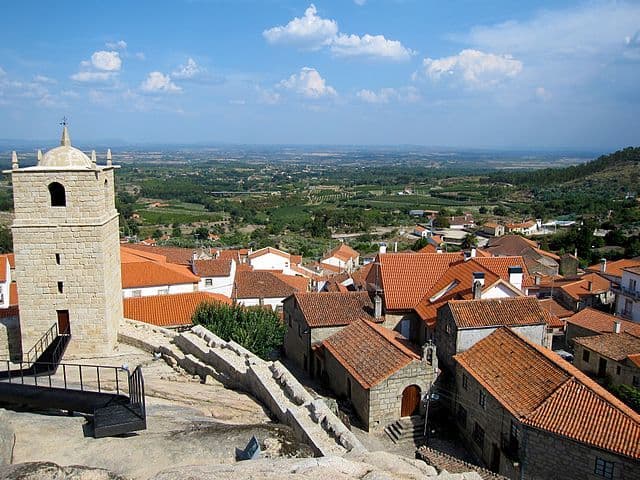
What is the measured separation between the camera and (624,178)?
118438 millimetres

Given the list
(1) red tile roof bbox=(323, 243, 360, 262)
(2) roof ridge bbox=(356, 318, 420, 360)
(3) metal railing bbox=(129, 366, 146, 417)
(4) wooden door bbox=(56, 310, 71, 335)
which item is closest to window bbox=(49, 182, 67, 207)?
(4) wooden door bbox=(56, 310, 71, 335)

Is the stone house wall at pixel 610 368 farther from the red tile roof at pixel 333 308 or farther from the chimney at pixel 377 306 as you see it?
the red tile roof at pixel 333 308

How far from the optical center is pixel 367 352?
63.8 ft

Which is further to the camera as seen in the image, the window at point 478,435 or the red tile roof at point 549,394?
the window at point 478,435

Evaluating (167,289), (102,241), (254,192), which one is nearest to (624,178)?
(254,192)

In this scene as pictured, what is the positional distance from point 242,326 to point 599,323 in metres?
20.4

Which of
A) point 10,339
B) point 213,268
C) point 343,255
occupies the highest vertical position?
point 10,339

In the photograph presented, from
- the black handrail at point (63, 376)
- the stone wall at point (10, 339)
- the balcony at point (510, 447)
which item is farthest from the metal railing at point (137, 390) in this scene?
the balcony at point (510, 447)

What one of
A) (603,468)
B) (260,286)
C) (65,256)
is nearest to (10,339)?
(65,256)

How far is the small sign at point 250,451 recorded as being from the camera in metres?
8.48

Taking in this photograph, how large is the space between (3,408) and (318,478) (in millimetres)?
7261

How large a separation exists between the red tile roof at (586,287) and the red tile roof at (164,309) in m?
26.8

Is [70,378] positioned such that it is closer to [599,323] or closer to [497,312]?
[497,312]

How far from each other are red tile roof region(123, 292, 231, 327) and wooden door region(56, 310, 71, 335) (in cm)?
1001
